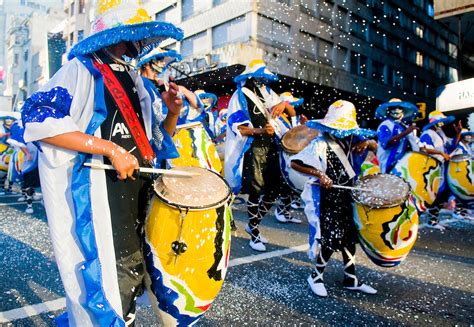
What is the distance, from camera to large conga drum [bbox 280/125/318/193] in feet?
16.3

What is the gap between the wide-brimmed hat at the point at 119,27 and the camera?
1706 mm

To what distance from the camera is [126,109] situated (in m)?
1.92

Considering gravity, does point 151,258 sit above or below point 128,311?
above

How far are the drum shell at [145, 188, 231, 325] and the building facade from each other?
43.5 ft

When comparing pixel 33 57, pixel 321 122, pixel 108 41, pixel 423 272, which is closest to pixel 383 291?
pixel 423 272

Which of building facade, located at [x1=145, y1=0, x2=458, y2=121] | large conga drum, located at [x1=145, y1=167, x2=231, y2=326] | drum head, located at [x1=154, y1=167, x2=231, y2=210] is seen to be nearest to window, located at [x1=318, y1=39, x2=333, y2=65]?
building facade, located at [x1=145, y1=0, x2=458, y2=121]

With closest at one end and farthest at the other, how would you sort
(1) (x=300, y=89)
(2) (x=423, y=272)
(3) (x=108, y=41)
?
(3) (x=108, y=41)
(2) (x=423, y=272)
(1) (x=300, y=89)

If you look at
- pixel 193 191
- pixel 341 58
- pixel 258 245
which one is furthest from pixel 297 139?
pixel 341 58

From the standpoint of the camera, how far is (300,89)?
23.4 meters

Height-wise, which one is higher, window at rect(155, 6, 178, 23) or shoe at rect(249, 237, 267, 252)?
window at rect(155, 6, 178, 23)

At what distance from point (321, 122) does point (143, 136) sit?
200cm

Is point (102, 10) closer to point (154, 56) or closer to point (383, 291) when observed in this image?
point (154, 56)

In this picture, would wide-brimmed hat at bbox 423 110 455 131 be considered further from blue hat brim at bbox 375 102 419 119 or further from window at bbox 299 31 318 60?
window at bbox 299 31 318 60

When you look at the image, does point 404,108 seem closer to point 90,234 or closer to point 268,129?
point 268,129
